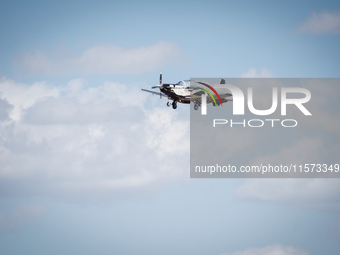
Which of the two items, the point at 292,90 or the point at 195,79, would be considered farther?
the point at 195,79

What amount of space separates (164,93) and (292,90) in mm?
19339

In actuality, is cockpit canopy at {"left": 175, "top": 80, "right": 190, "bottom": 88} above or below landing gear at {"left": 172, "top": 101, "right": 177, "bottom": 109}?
above

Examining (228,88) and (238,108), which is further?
(228,88)

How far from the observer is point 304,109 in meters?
76.4

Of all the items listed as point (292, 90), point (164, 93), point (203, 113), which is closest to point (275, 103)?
point (292, 90)

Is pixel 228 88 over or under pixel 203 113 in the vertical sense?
over

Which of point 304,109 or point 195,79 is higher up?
point 195,79

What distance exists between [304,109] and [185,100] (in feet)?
58.4

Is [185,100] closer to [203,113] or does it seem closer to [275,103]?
[203,113]

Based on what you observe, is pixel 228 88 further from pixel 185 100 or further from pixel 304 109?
pixel 304 109

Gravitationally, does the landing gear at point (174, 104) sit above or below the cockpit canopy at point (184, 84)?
below

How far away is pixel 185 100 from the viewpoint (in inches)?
3268

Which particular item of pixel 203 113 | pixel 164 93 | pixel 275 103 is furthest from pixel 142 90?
pixel 275 103

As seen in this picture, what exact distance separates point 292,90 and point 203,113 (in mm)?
12839
